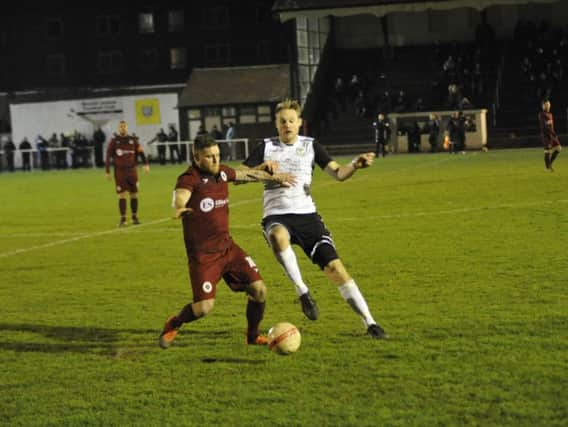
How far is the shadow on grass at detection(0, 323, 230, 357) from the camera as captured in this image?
9.63 meters

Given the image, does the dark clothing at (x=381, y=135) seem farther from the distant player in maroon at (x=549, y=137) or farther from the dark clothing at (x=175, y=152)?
the distant player in maroon at (x=549, y=137)

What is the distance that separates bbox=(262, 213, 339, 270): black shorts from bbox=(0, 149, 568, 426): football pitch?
0.68 metres

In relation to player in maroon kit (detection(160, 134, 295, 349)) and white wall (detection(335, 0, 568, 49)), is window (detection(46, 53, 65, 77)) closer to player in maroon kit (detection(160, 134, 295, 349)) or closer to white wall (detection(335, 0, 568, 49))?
white wall (detection(335, 0, 568, 49))

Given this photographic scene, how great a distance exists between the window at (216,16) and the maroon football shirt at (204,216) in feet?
218

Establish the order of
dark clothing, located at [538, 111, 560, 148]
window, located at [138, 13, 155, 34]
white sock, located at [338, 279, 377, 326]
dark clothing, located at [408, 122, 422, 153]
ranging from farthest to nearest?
window, located at [138, 13, 155, 34], dark clothing, located at [408, 122, 422, 153], dark clothing, located at [538, 111, 560, 148], white sock, located at [338, 279, 377, 326]

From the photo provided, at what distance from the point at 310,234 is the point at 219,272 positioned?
117cm

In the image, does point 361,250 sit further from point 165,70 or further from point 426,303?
point 165,70

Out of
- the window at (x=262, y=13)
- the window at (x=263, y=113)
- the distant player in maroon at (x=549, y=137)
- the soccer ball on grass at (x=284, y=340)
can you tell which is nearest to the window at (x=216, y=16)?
the window at (x=262, y=13)

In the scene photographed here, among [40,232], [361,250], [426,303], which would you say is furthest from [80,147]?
[426,303]

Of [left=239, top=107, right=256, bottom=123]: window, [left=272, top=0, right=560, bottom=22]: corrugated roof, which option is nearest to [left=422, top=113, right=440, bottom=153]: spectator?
[left=272, top=0, right=560, bottom=22]: corrugated roof

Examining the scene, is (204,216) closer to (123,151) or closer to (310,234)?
(310,234)

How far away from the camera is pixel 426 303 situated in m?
11.1

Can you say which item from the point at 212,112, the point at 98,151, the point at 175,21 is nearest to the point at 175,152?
the point at 98,151

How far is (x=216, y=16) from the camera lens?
74938 millimetres
